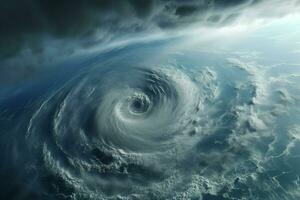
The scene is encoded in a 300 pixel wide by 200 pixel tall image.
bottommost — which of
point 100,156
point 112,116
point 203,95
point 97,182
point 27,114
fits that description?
point 97,182

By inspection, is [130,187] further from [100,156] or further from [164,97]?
[164,97]

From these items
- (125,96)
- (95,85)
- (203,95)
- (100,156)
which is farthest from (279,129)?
(95,85)

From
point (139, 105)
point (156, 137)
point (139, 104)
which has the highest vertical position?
point (139, 104)

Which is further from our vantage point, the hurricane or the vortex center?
the vortex center

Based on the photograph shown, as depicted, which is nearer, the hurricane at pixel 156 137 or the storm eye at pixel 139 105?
the hurricane at pixel 156 137

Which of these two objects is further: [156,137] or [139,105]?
[139,105]

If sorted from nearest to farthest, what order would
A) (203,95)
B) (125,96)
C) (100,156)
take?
(100,156) < (125,96) < (203,95)

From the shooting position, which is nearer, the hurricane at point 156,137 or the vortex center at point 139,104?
the hurricane at point 156,137

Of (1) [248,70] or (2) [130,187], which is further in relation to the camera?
(1) [248,70]

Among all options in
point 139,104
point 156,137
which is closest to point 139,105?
point 139,104

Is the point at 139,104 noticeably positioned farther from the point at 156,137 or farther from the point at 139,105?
the point at 156,137

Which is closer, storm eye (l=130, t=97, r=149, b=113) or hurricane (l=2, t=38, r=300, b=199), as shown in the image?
hurricane (l=2, t=38, r=300, b=199)
